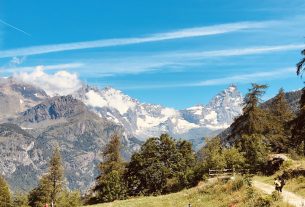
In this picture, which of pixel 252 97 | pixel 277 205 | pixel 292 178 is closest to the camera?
pixel 277 205

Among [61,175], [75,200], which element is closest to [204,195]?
[61,175]

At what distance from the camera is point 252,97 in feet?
323

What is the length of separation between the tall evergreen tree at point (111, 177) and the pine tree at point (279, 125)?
35646mm

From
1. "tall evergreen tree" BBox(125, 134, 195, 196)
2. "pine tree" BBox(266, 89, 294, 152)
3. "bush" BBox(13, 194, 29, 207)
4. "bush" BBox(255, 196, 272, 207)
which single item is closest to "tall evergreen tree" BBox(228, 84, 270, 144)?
"pine tree" BBox(266, 89, 294, 152)

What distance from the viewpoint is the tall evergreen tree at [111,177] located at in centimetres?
9929

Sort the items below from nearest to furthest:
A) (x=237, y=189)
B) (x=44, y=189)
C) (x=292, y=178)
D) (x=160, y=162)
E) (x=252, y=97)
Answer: (x=237, y=189) < (x=292, y=178) < (x=252, y=97) < (x=160, y=162) < (x=44, y=189)

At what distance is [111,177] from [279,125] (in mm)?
41607

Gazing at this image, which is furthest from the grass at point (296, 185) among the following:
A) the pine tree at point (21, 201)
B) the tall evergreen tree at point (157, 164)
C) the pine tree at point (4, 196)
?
the pine tree at point (4, 196)

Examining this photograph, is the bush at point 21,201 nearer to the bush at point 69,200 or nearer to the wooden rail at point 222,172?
the bush at point 69,200

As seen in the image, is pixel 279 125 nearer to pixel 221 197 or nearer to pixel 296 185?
pixel 296 185

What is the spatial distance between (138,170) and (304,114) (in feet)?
217

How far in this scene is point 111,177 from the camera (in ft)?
334

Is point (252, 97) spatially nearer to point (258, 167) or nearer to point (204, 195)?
point (258, 167)

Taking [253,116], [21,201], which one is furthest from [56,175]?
[253,116]
